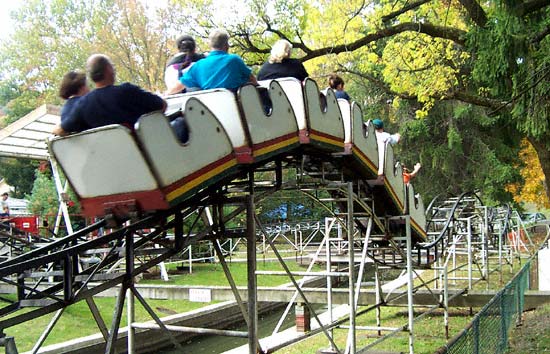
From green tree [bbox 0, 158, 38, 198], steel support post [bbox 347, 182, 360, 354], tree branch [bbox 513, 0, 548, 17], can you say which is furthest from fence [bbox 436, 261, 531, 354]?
green tree [bbox 0, 158, 38, 198]

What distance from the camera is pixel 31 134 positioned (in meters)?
14.5

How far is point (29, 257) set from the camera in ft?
16.9

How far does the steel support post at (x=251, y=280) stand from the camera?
6133 millimetres

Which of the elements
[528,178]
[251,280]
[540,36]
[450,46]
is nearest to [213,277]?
[450,46]

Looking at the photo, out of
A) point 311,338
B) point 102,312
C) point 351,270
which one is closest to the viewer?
point 351,270

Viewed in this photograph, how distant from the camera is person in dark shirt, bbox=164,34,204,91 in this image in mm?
6496

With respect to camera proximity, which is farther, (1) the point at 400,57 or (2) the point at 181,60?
(1) the point at 400,57

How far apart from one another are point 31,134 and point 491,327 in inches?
433

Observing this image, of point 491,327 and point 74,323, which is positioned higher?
point 491,327

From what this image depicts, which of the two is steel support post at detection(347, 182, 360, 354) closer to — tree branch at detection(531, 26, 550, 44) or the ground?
the ground

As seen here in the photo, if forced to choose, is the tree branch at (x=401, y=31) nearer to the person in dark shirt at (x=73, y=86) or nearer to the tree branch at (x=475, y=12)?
the tree branch at (x=475, y=12)

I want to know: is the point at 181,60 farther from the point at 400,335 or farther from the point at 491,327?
the point at 400,335

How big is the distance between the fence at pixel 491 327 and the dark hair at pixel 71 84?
3700mm

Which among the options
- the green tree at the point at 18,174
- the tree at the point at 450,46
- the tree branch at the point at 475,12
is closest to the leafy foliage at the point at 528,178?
the tree at the point at 450,46
